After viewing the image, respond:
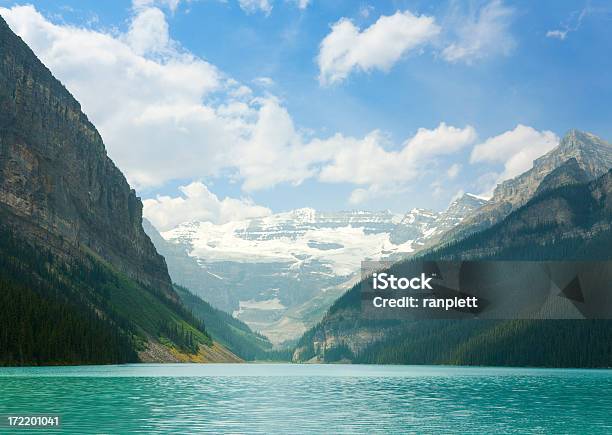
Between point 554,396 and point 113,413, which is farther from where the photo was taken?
point 554,396

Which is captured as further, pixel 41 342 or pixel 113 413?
pixel 41 342

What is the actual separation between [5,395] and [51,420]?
28.0 meters

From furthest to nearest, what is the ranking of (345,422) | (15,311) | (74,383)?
(15,311) < (74,383) < (345,422)

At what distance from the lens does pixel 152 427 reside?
2467 inches

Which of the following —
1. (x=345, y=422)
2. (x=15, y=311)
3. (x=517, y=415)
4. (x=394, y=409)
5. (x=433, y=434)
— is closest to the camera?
(x=433, y=434)

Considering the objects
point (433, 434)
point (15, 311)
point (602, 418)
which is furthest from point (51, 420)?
point (15, 311)

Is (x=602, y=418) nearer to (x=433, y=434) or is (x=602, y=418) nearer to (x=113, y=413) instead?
(x=433, y=434)

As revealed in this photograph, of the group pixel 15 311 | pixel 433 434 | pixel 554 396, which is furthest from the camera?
pixel 15 311

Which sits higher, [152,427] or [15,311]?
[15,311]

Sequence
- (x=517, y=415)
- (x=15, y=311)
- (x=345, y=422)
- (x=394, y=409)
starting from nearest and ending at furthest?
(x=345, y=422) → (x=517, y=415) → (x=394, y=409) → (x=15, y=311)

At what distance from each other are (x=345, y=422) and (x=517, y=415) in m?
19.5

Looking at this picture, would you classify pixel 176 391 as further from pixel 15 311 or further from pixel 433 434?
pixel 15 311

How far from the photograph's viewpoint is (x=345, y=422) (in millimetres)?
69938

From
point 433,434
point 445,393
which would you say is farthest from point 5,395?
point 445,393
